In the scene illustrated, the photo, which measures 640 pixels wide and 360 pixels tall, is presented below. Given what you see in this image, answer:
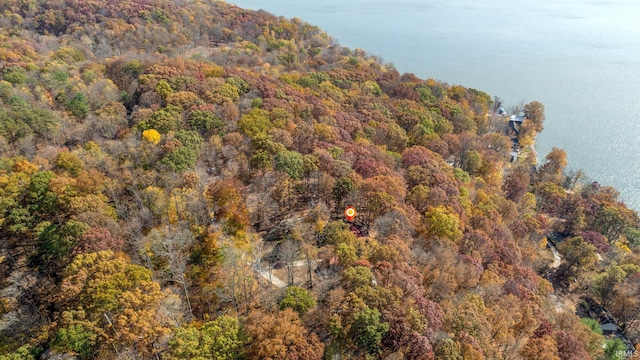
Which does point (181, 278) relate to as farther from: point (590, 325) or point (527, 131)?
point (527, 131)

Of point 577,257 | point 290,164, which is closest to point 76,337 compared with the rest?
point 290,164

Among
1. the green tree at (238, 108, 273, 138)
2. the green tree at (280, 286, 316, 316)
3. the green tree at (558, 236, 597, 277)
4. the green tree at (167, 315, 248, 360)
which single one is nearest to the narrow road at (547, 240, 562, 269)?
the green tree at (558, 236, 597, 277)

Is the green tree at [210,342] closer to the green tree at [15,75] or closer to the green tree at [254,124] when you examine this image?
the green tree at [254,124]

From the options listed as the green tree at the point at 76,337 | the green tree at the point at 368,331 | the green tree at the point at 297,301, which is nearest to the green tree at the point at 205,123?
the green tree at the point at 297,301

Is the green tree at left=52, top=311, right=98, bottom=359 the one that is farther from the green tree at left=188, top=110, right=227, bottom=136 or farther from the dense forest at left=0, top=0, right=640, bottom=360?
the green tree at left=188, top=110, right=227, bottom=136

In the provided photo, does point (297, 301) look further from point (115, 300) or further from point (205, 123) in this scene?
point (205, 123)
